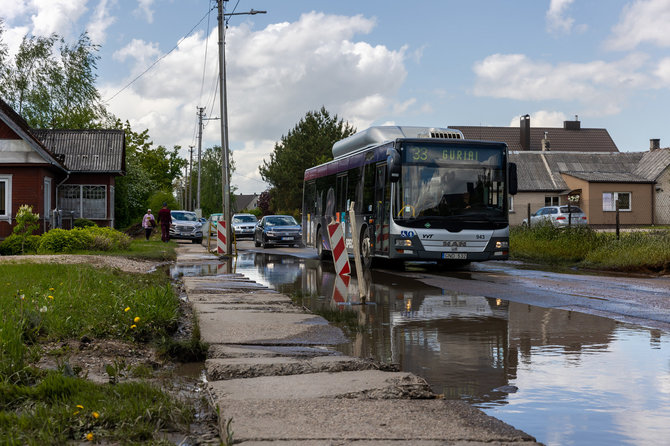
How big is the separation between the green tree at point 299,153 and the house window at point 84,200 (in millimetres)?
34893

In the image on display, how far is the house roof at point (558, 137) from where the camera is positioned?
7412 cm

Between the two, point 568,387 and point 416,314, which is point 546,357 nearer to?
point 568,387

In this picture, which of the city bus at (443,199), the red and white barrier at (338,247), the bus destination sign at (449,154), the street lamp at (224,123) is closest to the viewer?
the red and white barrier at (338,247)

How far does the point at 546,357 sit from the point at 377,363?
1746 mm

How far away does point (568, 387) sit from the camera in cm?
563

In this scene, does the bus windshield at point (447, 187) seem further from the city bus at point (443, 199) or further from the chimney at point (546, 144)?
the chimney at point (546, 144)

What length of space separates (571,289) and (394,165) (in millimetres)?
5274

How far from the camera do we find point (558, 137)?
7650cm

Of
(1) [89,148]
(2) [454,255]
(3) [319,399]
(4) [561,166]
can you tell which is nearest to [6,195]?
(1) [89,148]

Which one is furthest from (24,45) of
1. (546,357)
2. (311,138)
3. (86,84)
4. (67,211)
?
(546,357)

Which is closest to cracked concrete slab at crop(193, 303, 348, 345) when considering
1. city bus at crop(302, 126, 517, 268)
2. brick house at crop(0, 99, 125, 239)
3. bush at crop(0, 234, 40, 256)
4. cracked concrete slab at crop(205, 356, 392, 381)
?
cracked concrete slab at crop(205, 356, 392, 381)

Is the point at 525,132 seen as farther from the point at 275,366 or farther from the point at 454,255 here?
the point at 275,366

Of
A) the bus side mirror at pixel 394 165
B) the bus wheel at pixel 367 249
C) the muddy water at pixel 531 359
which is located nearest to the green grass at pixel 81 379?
the muddy water at pixel 531 359

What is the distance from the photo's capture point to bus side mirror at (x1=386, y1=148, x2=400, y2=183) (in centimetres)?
1728
